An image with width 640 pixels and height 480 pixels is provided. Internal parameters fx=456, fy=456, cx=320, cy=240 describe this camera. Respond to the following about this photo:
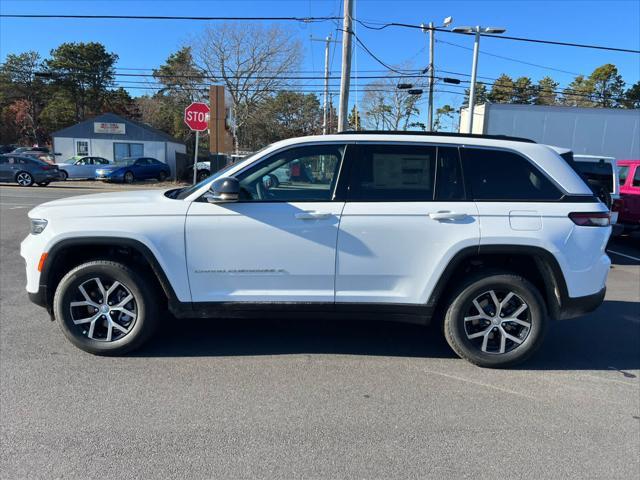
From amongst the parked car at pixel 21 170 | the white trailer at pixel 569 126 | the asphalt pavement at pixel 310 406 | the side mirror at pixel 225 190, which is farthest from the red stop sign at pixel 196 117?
the parked car at pixel 21 170

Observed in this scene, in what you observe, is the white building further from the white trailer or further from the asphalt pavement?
the asphalt pavement

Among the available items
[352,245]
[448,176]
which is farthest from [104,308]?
[448,176]

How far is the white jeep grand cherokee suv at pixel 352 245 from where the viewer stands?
358cm

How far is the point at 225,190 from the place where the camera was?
3.45 m

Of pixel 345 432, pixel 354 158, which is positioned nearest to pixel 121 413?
pixel 345 432

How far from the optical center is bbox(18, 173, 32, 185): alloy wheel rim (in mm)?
22484

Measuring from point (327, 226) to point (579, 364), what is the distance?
253cm

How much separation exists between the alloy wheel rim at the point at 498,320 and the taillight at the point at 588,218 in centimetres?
75

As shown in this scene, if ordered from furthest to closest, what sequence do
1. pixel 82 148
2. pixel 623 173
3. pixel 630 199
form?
1. pixel 82 148
2. pixel 623 173
3. pixel 630 199

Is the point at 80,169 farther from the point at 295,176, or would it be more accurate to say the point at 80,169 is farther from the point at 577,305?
the point at 577,305

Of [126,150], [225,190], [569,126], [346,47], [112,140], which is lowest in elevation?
[225,190]

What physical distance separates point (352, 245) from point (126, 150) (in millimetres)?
32395

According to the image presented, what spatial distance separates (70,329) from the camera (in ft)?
12.4

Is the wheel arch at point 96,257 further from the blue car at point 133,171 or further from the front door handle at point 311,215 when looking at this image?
the blue car at point 133,171
